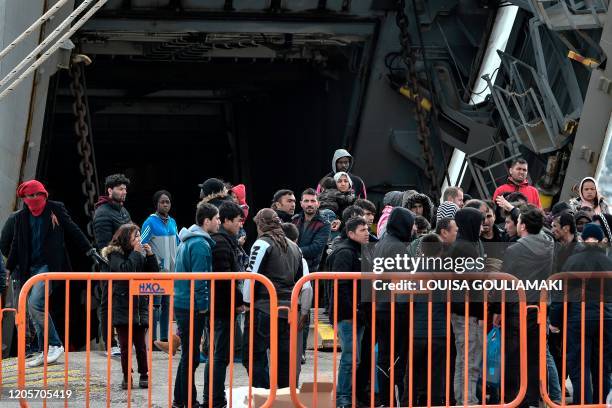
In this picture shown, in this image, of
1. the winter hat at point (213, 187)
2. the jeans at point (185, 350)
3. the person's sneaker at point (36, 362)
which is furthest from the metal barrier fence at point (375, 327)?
the winter hat at point (213, 187)

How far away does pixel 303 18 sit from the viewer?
1616 cm

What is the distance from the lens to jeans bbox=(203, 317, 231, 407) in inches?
359

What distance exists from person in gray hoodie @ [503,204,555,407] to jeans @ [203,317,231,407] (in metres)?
1.97

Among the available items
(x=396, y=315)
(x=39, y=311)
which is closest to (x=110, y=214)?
(x=39, y=311)

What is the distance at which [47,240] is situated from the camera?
11195 mm

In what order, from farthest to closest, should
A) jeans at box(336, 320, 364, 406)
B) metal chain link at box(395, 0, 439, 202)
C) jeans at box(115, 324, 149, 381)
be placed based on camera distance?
metal chain link at box(395, 0, 439, 202) → jeans at box(115, 324, 149, 381) → jeans at box(336, 320, 364, 406)

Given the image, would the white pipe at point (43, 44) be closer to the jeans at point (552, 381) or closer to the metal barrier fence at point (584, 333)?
the metal barrier fence at point (584, 333)

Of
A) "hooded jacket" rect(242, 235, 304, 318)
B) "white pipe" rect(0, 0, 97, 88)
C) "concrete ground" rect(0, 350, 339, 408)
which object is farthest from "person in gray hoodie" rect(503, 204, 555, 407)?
"white pipe" rect(0, 0, 97, 88)

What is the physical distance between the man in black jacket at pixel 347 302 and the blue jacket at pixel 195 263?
0.89 meters

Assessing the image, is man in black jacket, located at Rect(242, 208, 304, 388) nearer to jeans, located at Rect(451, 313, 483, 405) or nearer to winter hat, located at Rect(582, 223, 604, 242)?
jeans, located at Rect(451, 313, 483, 405)

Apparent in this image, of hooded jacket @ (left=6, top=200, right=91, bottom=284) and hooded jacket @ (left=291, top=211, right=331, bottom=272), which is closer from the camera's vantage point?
hooded jacket @ (left=6, top=200, right=91, bottom=284)

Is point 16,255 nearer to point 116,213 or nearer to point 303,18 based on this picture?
point 116,213

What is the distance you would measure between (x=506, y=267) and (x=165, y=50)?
933 centimetres

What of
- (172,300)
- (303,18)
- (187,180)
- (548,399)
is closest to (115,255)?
(172,300)
